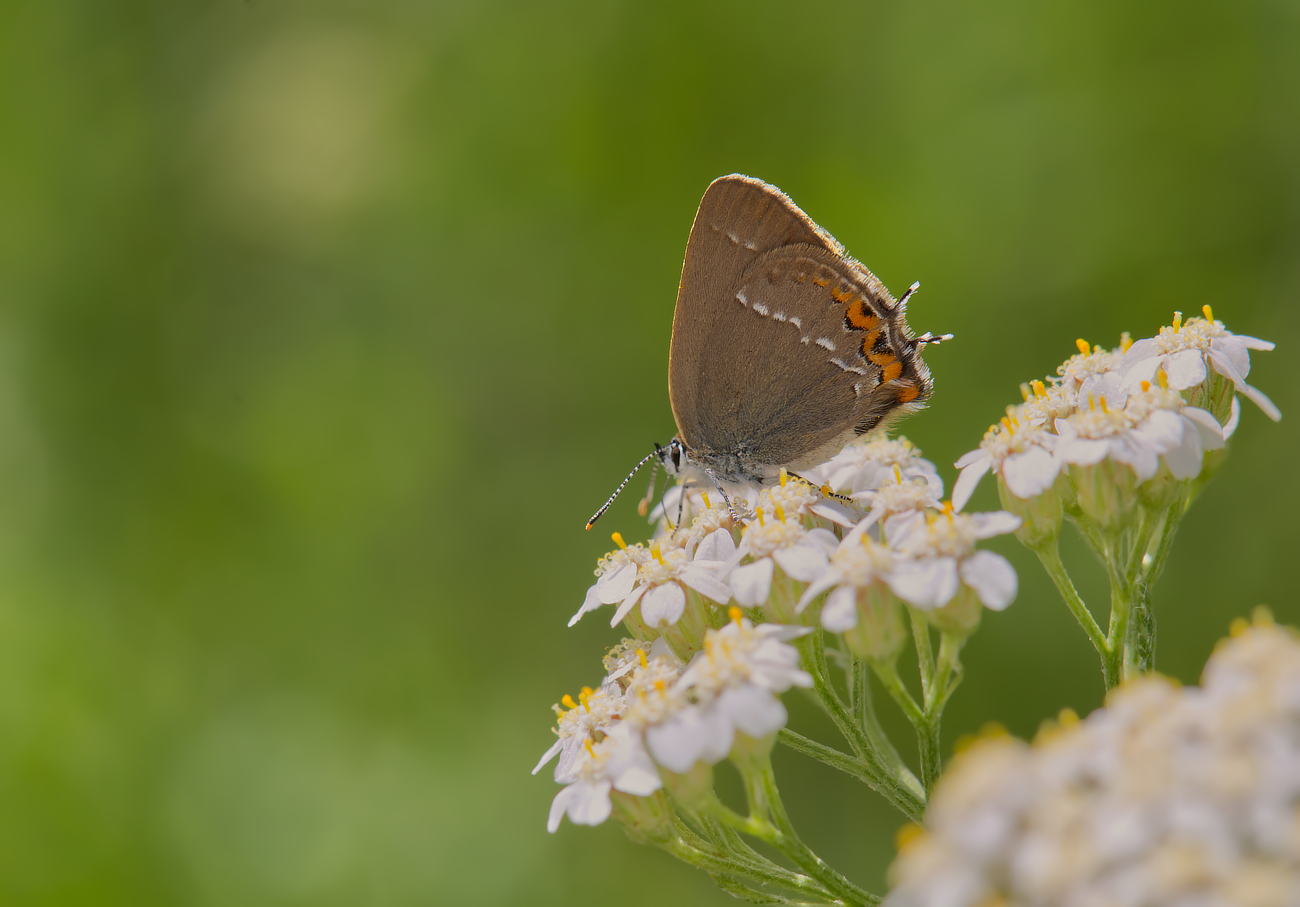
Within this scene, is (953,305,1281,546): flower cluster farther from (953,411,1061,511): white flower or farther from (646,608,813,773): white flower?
(646,608,813,773): white flower

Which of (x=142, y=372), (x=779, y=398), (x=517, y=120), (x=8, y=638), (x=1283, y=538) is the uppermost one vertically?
(x=517, y=120)

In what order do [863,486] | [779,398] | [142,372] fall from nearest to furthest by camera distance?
[863,486]
[779,398]
[142,372]

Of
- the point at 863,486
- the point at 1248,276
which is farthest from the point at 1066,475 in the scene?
the point at 1248,276

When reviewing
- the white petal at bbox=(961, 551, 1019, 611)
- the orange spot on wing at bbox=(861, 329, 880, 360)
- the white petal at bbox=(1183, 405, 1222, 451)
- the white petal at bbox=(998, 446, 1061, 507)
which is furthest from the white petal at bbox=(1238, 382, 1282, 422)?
the orange spot on wing at bbox=(861, 329, 880, 360)

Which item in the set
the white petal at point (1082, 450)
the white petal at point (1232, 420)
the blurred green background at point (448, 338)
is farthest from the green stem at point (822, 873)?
the blurred green background at point (448, 338)

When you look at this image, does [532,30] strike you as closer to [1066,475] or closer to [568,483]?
[568,483]

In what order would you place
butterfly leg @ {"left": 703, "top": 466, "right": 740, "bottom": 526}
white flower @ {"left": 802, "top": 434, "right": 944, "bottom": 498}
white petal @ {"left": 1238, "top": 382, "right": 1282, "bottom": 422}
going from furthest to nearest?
white flower @ {"left": 802, "top": 434, "right": 944, "bottom": 498}, butterfly leg @ {"left": 703, "top": 466, "right": 740, "bottom": 526}, white petal @ {"left": 1238, "top": 382, "right": 1282, "bottom": 422}

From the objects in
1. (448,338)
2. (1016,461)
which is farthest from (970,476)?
(448,338)
